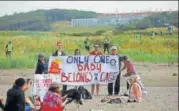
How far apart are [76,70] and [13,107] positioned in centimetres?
637

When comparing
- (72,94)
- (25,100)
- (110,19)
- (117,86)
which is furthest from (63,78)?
(110,19)

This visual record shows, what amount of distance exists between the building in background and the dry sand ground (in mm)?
37200

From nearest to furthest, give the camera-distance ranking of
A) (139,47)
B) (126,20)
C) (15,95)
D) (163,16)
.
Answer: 1. (15,95)
2. (139,47)
3. (126,20)
4. (163,16)

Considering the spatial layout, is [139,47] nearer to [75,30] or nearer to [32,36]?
[32,36]

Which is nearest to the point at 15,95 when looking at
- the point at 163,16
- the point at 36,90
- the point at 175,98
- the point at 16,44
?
the point at 36,90

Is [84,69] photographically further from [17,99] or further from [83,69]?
[17,99]

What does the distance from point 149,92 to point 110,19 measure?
229 ft

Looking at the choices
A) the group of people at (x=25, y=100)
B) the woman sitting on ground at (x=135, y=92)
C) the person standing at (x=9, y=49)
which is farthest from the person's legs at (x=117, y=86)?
the person standing at (x=9, y=49)

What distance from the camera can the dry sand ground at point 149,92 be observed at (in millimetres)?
16109

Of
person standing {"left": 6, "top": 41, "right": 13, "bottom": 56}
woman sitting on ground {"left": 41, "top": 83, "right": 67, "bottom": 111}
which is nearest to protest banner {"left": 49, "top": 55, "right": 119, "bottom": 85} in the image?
woman sitting on ground {"left": 41, "top": 83, "right": 67, "bottom": 111}

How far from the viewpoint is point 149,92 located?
21094 millimetres

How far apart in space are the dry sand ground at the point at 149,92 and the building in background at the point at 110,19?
3720 cm

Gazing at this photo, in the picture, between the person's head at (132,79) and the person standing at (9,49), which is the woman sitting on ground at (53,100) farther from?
the person standing at (9,49)

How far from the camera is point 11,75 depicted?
93.8 feet
